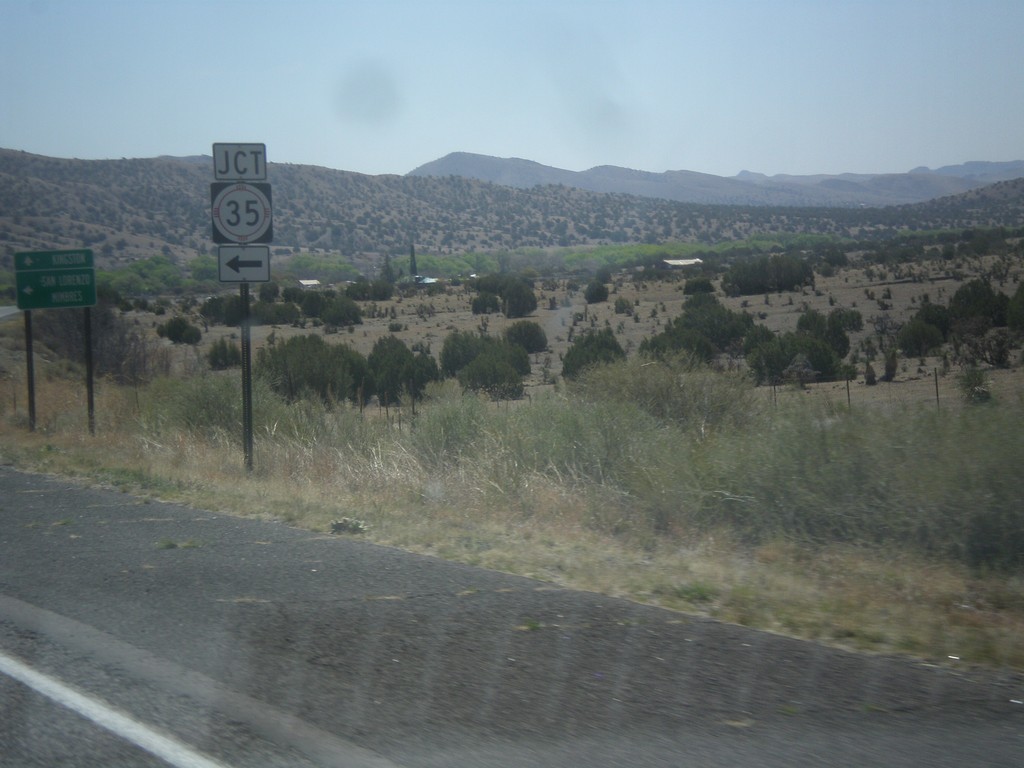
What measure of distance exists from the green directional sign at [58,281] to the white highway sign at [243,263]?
787cm

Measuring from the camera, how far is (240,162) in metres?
14.7

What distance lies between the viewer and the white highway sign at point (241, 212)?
48.1 ft

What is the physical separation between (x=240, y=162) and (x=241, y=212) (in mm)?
717

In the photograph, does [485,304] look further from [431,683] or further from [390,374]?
[431,683]

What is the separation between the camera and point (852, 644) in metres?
6.82

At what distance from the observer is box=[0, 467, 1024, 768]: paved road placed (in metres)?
5.28

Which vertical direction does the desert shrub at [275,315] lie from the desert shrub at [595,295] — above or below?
below

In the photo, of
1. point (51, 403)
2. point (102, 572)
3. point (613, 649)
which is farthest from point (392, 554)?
point (51, 403)

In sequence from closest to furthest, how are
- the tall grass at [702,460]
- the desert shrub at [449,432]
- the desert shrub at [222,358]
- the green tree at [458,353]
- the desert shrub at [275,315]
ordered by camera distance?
the tall grass at [702,460] < the desert shrub at [449,432] < the green tree at [458,353] < the desert shrub at [222,358] < the desert shrub at [275,315]

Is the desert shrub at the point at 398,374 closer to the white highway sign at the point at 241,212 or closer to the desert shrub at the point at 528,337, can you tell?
the desert shrub at the point at 528,337

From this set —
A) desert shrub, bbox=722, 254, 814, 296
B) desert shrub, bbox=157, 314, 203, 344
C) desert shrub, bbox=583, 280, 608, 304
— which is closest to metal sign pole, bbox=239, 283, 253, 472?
desert shrub, bbox=157, 314, 203, 344


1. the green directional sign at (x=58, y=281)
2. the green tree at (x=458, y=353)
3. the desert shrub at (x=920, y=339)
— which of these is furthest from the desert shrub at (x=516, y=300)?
the green directional sign at (x=58, y=281)

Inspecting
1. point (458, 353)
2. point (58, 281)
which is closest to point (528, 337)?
point (458, 353)

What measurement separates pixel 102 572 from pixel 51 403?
56.0ft
